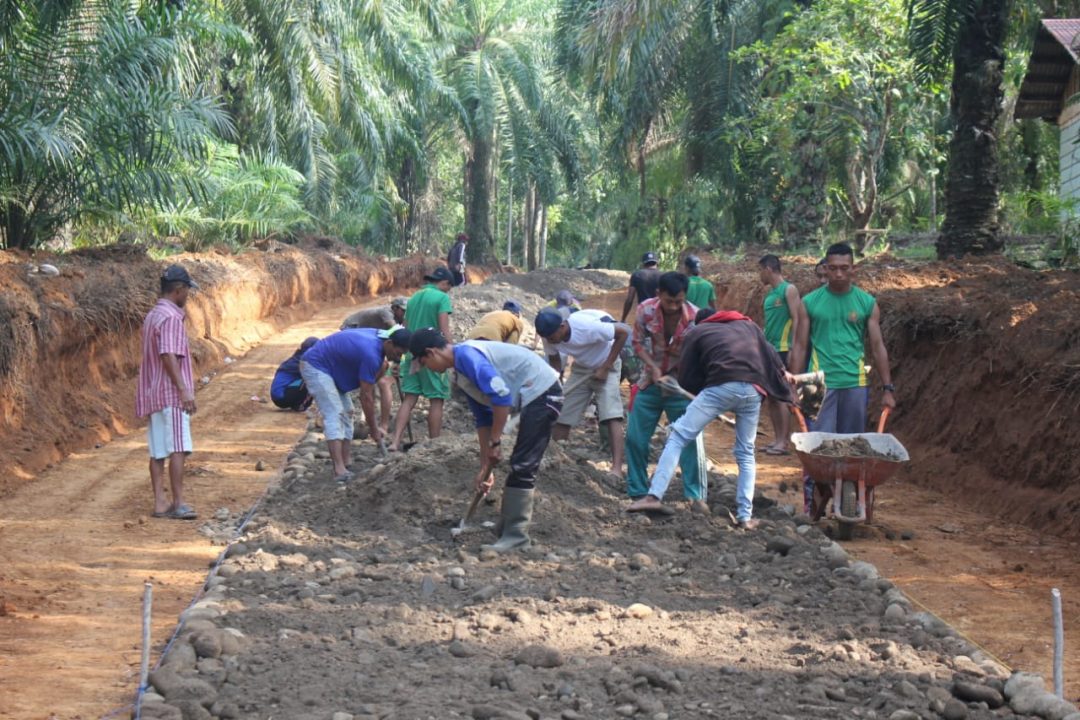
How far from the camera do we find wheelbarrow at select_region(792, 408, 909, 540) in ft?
26.9

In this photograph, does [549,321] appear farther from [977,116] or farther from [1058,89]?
[1058,89]

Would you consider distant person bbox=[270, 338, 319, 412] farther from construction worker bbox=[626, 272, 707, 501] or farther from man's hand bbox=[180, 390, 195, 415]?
construction worker bbox=[626, 272, 707, 501]

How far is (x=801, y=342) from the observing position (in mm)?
8852

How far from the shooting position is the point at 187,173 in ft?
62.5

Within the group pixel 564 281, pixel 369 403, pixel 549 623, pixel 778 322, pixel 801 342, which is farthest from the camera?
pixel 564 281

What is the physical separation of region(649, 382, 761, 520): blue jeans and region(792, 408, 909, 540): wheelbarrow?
0.37 metres

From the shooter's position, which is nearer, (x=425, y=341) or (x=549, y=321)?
(x=425, y=341)

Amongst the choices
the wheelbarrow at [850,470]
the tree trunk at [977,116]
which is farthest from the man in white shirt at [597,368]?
the tree trunk at [977,116]

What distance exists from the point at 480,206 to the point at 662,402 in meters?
31.3

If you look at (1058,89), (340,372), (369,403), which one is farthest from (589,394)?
(1058,89)

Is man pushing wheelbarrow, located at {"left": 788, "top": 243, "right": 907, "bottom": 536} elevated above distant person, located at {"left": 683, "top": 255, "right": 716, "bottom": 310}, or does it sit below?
below

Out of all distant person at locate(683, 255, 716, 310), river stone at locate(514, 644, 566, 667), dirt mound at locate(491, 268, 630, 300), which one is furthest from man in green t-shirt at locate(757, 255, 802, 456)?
dirt mound at locate(491, 268, 630, 300)

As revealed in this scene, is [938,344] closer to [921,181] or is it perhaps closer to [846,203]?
[846,203]

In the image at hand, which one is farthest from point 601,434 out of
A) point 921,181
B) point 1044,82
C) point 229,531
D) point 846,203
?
point 921,181
